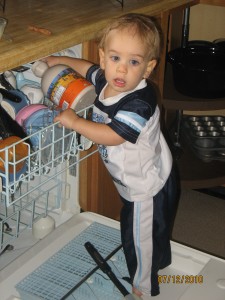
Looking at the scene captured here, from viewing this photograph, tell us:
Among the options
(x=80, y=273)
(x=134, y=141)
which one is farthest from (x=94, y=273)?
(x=134, y=141)

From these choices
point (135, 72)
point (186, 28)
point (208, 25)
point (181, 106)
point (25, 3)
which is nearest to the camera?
point (135, 72)

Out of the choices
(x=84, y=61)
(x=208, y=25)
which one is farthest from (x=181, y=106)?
(x=84, y=61)

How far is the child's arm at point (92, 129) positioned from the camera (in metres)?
1.13

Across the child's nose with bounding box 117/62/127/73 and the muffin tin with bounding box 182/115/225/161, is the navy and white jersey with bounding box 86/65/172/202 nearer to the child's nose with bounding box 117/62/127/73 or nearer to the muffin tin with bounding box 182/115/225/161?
the child's nose with bounding box 117/62/127/73

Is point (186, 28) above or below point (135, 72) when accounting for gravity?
below

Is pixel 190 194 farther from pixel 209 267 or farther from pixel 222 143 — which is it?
pixel 209 267

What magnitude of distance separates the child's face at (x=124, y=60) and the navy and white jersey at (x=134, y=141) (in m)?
0.03

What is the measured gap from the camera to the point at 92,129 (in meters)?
1.13

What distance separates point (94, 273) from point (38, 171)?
0.28m

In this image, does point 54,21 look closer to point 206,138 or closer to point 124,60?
point 124,60

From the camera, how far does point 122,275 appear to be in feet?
4.40

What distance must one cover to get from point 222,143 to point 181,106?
0.34 metres

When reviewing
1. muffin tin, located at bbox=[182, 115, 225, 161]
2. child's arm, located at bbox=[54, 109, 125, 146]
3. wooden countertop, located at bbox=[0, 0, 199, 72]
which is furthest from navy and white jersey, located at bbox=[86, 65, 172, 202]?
muffin tin, located at bbox=[182, 115, 225, 161]

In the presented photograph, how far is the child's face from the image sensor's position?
1104 millimetres
